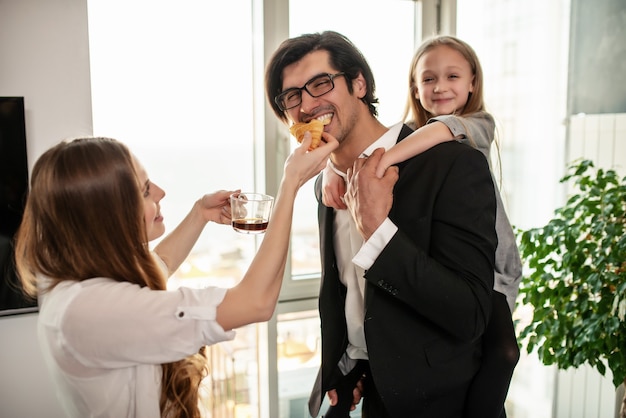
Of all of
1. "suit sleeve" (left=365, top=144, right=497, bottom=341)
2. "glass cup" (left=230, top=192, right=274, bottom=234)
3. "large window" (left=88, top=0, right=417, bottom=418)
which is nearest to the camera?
"suit sleeve" (left=365, top=144, right=497, bottom=341)

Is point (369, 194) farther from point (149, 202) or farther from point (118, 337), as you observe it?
point (118, 337)

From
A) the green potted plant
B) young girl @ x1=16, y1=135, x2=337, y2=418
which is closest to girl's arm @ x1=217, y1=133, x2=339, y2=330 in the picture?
young girl @ x1=16, y1=135, x2=337, y2=418

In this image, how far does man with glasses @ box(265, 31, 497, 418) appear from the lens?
1.24 meters

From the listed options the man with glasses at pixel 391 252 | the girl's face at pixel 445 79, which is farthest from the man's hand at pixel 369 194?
the girl's face at pixel 445 79

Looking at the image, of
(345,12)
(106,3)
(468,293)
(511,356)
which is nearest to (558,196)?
(345,12)

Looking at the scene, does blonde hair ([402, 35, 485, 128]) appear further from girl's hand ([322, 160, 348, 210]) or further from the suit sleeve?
the suit sleeve

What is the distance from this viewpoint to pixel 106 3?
A: 242 cm

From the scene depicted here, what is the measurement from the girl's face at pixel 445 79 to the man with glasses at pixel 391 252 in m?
0.39

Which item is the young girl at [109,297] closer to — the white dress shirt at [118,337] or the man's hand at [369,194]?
the white dress shirt at [118,337]

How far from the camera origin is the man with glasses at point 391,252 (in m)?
1.24

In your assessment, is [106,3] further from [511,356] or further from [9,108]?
[511,356]

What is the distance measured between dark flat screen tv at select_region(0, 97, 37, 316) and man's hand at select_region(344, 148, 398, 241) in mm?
1449

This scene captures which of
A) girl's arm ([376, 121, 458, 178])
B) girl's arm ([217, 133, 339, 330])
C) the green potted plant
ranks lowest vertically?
the green potted plant

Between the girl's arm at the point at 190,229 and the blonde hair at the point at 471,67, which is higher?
the blonde hair at the point at 471,67
